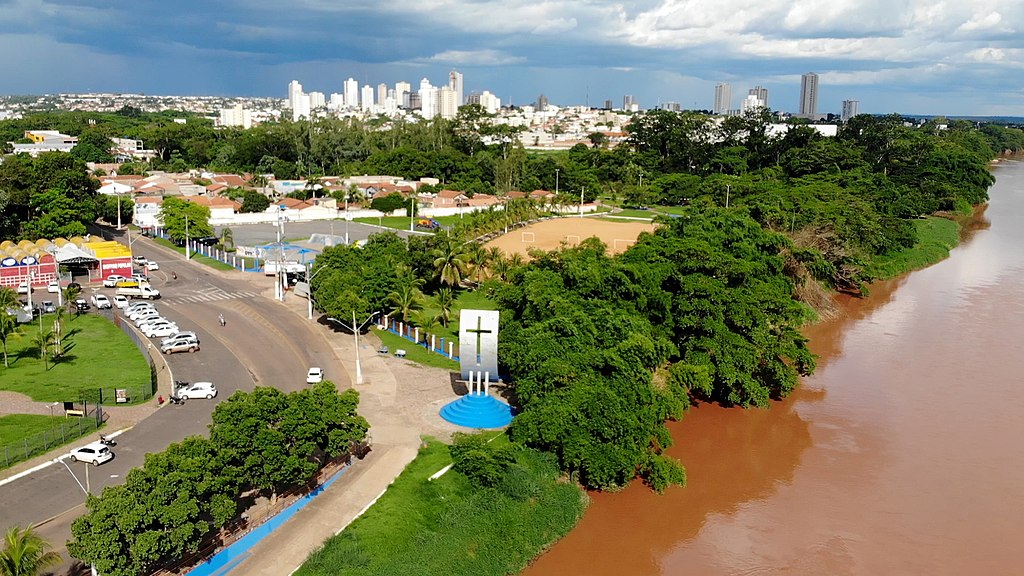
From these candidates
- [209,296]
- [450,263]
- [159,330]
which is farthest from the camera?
[450,263]

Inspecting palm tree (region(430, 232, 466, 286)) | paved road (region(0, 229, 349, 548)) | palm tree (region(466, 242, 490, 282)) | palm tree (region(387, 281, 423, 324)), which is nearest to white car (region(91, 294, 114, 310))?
paved road (region(0, 229, 349, 548))

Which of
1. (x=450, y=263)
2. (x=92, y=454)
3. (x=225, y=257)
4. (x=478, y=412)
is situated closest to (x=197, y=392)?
(x=92, y=454)

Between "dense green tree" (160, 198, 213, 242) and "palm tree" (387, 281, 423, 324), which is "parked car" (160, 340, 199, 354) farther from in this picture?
"dense green tree" (160, 198, 213, 242)

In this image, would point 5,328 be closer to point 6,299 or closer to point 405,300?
point 6,299

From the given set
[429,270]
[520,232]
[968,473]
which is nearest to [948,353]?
[968,473]

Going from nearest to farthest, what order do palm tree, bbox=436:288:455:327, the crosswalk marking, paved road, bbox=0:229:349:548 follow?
paved road, bbox=0:229:349:548 → palm tree, bbox=436:288:455:327 → the crosswalk marking

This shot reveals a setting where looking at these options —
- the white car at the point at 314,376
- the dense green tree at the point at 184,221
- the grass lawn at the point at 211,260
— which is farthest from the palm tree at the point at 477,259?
the dense green tree at the point at 184,221
